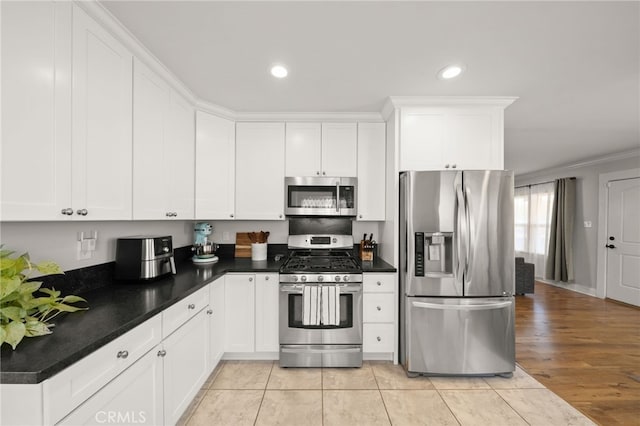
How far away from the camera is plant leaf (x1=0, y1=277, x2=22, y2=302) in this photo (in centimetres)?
99

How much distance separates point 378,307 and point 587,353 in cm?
243

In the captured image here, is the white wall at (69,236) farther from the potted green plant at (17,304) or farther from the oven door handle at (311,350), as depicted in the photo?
the oven door handle at (311,350)

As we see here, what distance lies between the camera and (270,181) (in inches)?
117

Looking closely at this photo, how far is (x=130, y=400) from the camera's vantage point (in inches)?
50.8

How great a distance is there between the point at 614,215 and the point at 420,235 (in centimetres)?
508

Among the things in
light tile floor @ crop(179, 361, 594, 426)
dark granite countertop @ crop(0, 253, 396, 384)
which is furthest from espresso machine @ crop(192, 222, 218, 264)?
light tile floor @ crop(179, 361, 594, 426)

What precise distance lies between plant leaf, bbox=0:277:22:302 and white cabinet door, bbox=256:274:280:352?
1667 mm

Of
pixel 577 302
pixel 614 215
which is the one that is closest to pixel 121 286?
pixel 577 302

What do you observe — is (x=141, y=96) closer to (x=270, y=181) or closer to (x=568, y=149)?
(x=270, y=181)

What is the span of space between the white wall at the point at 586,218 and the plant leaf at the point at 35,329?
7.47 meters

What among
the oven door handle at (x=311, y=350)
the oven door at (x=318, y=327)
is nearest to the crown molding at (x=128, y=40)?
the oven door at (x=318, y=327)

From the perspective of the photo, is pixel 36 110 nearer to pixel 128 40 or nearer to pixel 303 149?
pixel 128 40

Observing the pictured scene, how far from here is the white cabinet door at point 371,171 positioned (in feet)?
9.57

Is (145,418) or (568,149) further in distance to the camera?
(568,149)
